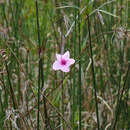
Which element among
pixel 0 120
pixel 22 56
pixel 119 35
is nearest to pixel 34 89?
pixel 0 120

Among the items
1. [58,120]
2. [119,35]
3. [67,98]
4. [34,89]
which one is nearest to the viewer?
[119,35]

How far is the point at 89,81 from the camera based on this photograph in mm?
1952

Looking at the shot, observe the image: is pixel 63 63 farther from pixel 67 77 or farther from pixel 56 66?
pixel 67 77

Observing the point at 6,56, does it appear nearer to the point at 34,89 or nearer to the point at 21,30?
the point at 34,89

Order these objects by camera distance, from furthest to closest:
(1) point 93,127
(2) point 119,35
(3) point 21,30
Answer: (3) point 21,30 < (1) point 93,127 < (2) point 119,35

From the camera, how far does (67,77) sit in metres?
1.37

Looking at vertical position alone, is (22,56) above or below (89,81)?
above

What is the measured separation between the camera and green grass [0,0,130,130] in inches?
44.8

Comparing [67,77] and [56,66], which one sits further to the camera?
[67,77]

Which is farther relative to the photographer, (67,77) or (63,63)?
(67,77)

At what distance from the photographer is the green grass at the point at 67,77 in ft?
3.73

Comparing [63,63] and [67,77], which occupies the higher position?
[63,63]

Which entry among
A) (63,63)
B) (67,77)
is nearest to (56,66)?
(63,63)

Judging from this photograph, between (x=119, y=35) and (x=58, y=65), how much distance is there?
254mm
